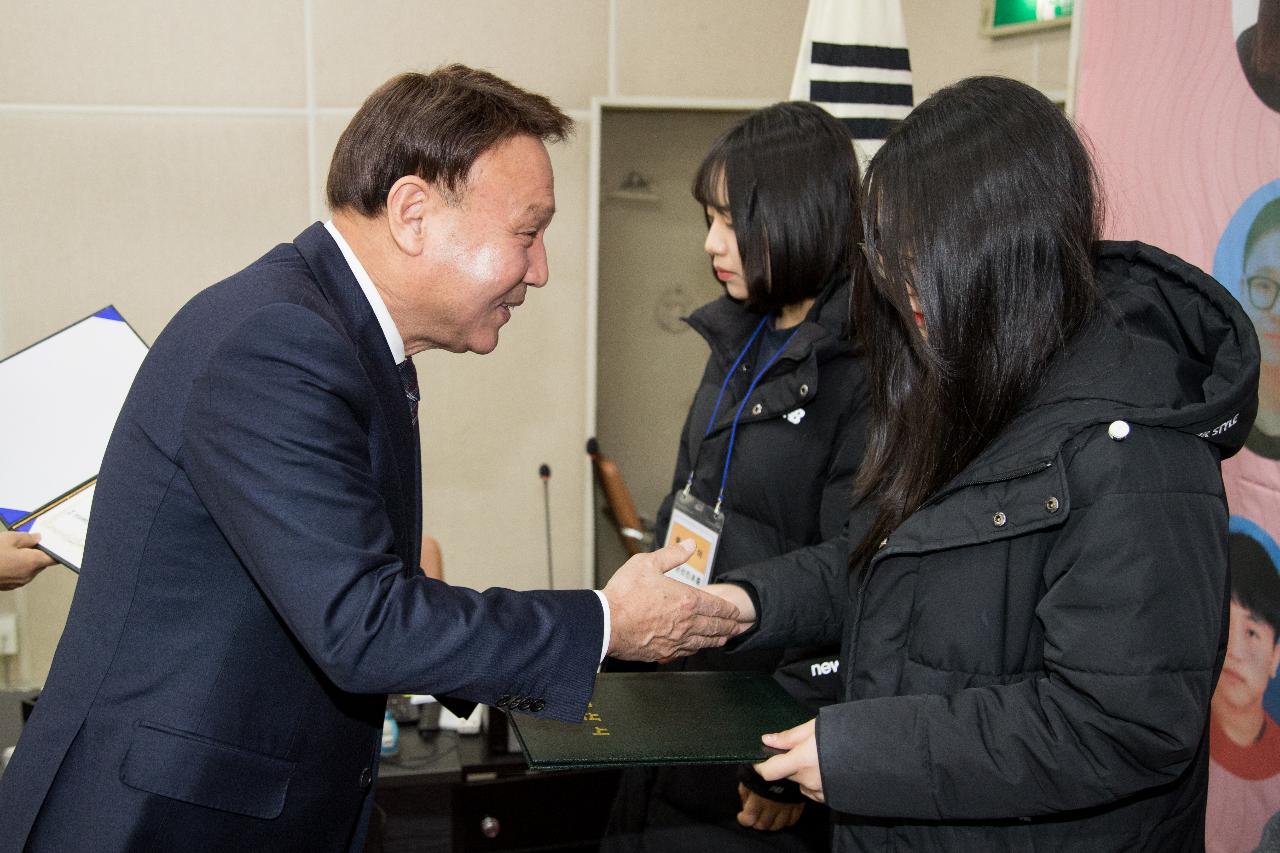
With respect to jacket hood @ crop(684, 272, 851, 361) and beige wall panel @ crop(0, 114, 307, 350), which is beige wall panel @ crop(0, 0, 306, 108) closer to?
beige wall panel @ crop(0, 114, 307, 350)

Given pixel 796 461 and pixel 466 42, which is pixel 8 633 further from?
pixel 796 461

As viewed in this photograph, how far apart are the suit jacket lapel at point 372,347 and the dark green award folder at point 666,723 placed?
33cm

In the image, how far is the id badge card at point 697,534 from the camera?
213cm

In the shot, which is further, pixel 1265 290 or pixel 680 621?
pixel 1265 290

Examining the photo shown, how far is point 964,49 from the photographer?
4230 millimetres

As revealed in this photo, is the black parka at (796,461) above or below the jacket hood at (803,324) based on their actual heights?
below

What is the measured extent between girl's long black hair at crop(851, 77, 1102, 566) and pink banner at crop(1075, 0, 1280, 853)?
676mm

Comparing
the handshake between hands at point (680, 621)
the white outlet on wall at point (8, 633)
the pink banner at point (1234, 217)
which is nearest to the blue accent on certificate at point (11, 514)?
the handshake between hands at point (680, 621)

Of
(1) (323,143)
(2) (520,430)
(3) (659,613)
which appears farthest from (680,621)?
(1) (323,143)

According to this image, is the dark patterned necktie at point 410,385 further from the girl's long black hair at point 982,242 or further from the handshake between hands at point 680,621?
the girl's long black hair at point 982,242

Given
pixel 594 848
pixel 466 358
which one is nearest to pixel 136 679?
pixel 594 848

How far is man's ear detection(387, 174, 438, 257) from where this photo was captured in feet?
4.76

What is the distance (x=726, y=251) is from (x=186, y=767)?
4.45 ft

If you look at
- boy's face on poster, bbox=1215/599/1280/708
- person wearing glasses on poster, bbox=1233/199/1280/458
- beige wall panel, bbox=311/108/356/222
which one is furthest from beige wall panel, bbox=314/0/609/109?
boy's face on poster, bbox=1215/599/1280/708
